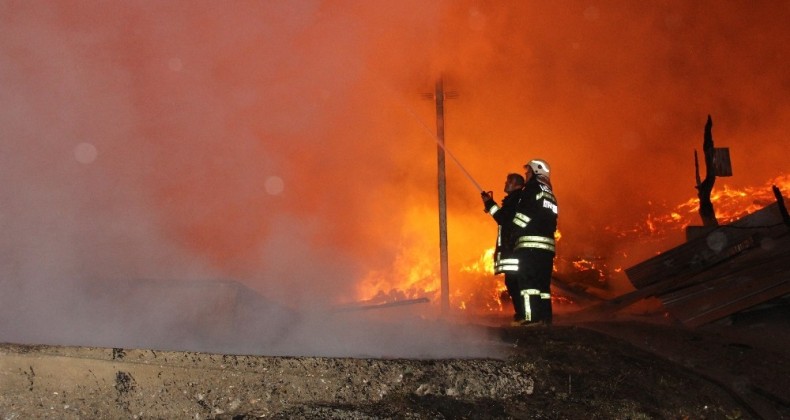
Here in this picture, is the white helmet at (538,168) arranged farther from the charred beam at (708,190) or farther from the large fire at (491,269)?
the charred beam at (708,190)

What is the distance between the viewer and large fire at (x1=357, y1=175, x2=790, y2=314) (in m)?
8.38

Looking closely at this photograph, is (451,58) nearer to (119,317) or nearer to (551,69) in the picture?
(551,69)

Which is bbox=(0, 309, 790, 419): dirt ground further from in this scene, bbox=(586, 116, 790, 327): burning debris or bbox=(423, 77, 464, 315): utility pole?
bbox=(423, 77, 464, 315): utility pole

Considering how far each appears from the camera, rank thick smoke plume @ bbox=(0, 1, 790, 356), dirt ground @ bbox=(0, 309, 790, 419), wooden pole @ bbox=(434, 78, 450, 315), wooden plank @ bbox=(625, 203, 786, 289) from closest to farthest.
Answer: dirt ground @ bbox=(0, 309, 790, 419) < thick smoke plume @ bbox=(0, 1, 790, 356) < wooden plank @ bbox=(625, 203, 786, 289) < wooden pole @ bbox=(434, 78, 450, 315)

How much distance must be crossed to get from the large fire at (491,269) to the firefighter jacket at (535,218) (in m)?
3.48

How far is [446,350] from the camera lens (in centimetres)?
304

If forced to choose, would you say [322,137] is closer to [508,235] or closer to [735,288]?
[508,235]

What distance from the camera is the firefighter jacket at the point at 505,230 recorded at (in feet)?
Result: 15.1

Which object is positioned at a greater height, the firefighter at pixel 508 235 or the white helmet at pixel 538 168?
the white helmet at pixel 538 168

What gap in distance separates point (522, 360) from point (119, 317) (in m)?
2.08

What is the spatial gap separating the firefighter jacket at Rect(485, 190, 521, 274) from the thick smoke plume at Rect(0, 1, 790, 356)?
1.38m

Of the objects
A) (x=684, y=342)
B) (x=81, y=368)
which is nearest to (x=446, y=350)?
(x=81, y=368)

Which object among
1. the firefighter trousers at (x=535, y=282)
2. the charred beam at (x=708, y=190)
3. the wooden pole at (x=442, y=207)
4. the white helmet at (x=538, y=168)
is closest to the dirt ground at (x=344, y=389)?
the firefighter trousers at (x=535, y=282)

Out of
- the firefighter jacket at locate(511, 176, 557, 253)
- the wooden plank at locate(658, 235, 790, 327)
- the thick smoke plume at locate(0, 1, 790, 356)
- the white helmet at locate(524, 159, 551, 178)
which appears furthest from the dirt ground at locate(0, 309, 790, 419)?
the white helmet at locate(524, 159, 551, 178)
